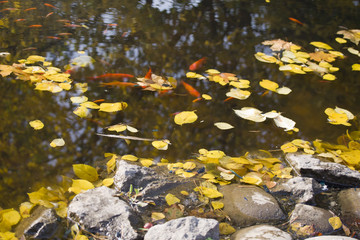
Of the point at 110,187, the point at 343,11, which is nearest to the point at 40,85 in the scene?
the point at 110,187

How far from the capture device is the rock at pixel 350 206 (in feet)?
5.57

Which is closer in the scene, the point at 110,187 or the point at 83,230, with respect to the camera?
the point at 83,230

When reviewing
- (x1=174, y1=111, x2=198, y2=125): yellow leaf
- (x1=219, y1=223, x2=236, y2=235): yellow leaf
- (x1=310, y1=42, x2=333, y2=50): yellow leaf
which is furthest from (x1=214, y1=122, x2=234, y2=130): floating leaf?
(x1=310, y1=42, x2=333, y2=50): yellow leaf

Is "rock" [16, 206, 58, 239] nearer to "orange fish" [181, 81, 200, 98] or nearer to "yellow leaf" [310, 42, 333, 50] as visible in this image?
"orange fish" [181, 81, 200, 98]

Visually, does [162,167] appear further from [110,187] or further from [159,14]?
[159,14]

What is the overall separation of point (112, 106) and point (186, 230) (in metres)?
Result: 1.25

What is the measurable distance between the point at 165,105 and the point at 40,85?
0.94 metres

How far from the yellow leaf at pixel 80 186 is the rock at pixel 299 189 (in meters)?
0.96

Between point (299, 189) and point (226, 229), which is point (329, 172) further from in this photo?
point (226, 229)

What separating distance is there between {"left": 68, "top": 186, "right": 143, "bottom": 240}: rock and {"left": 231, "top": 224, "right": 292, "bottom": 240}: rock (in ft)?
1.48

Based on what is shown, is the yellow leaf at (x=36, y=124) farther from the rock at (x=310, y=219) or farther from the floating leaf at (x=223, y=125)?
the rock at (x=310, y=219)

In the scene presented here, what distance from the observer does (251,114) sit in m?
2.49

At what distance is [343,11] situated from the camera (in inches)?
180

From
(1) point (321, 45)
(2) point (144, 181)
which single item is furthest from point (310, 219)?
(1) point (321, 45)
